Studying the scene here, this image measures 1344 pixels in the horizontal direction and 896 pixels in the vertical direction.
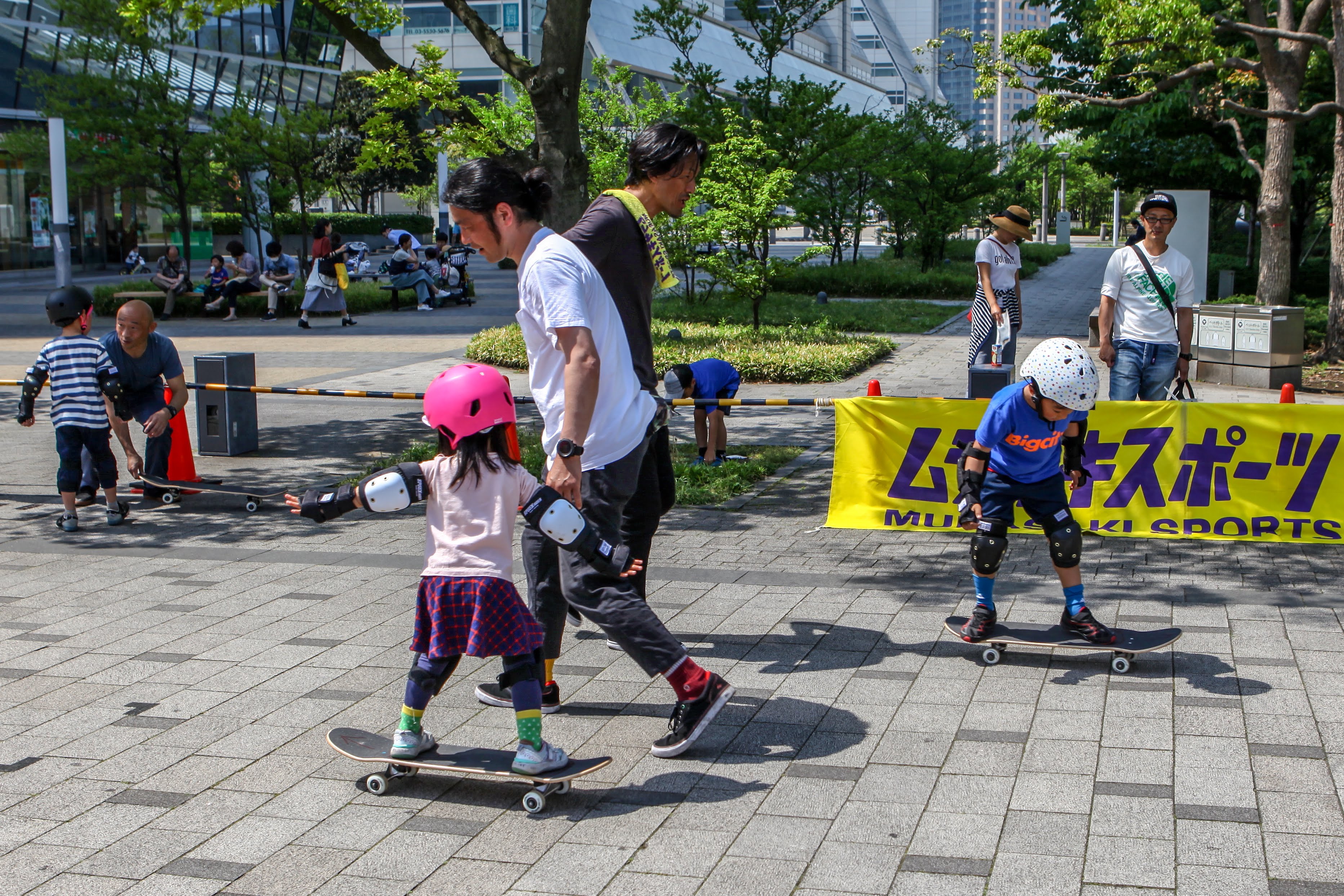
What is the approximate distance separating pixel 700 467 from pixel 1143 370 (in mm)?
3193

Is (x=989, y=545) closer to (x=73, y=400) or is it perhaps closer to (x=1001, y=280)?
(x=1001, y=280)

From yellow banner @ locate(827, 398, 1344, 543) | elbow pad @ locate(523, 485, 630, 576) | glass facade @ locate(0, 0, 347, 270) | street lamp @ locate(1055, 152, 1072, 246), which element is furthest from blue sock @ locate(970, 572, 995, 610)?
street lamp @ locate(1055, 152, 1072, 246)

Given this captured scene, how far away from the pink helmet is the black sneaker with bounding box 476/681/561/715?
1.25 meters

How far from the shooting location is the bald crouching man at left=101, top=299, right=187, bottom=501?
Result: 8.36m

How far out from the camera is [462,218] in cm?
407

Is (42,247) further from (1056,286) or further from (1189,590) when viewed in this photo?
(1189,590)

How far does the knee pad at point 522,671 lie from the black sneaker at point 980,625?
2057 millimetres

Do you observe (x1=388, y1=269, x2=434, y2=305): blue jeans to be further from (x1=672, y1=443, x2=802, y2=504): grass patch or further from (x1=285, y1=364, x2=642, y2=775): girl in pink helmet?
(x1=285, y1=364, x2=642, y2=775): girl in pink helmet

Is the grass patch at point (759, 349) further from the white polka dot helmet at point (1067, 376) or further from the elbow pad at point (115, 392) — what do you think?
the white polka dot helmet at point (1067, 376)

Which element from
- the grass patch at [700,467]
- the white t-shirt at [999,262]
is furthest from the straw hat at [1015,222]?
the grass patch at [700,467]

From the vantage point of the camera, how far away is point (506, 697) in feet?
15.3

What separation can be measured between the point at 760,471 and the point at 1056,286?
2390 cm

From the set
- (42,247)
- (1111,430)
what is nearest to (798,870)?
(1111,430)

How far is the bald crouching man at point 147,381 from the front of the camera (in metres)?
8.36
